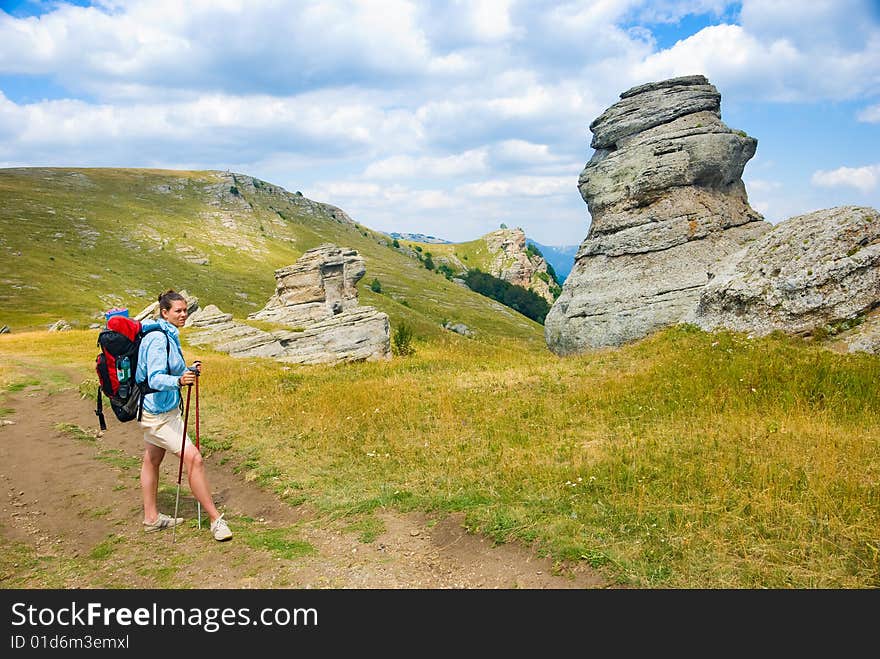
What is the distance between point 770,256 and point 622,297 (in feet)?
20.3

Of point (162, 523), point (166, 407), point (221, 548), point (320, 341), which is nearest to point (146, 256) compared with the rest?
point (320, 341)

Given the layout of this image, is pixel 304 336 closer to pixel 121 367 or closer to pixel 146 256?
pixel 121 367

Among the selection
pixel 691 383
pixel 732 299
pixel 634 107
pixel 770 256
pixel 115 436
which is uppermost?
pixel 634 107

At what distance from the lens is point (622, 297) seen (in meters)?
23.7

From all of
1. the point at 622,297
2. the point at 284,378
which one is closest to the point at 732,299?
the point at 622,297

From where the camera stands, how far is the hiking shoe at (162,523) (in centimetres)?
877

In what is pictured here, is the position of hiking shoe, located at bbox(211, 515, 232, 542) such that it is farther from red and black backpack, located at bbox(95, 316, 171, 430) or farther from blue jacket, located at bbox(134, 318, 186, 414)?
red and black backpack, located at bbox(95, 316, 171, 430)

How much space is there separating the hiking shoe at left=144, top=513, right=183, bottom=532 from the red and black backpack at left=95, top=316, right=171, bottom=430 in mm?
1939

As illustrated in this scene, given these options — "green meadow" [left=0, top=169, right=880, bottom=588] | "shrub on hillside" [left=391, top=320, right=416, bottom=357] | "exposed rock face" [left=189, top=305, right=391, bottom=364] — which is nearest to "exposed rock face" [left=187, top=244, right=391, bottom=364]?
"exposed rock face" [left=189, top=305, right=391, bottom=364]

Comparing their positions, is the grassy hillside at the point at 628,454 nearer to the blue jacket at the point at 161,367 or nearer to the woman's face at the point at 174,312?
the blue jacket at the point at 161,367

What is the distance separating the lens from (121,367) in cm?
834

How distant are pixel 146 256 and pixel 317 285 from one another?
86.1 metres
